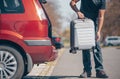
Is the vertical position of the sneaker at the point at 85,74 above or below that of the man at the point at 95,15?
below

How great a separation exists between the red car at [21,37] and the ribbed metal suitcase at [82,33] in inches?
28.7

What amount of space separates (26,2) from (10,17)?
44 centimetres

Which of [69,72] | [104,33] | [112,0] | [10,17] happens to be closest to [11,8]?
[10,17]

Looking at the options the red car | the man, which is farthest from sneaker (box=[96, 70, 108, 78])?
the red car

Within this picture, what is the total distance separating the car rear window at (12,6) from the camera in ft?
29.9

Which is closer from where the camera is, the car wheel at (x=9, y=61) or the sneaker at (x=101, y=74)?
the car wheel at (x=9, y=61)

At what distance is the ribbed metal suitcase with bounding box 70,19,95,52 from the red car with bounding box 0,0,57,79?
2.39 feet

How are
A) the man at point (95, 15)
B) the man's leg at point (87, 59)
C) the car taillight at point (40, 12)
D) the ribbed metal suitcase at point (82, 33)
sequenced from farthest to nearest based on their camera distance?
1. the man's leg at point (87, 59)
2. the man at point (95, 15)
3. the ribbed metal suitcase at point (82, 33)
4. the car taillight at point (40, 12)

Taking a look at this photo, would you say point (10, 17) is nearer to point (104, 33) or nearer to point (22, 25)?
point (22, 25)

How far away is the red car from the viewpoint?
9039 millimetres

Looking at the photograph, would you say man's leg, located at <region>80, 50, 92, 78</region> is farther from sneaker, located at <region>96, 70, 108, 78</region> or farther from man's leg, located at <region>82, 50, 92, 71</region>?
sneaker, located at <region>96, 70, 108, 78</region>

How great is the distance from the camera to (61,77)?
10672mm

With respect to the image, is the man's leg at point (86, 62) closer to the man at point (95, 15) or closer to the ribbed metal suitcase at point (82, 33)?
the man at point (95, 15)

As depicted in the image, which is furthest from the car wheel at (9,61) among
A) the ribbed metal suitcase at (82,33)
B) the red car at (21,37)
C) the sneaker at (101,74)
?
the sneaker at (101,74)
